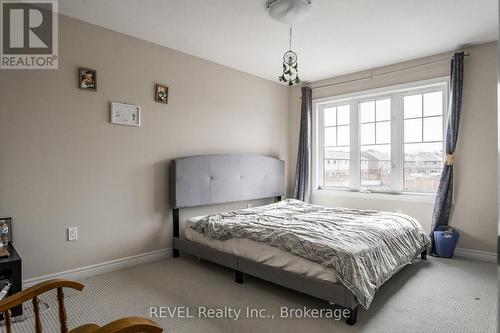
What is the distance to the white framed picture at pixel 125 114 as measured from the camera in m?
3.18

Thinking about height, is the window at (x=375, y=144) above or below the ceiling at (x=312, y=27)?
below

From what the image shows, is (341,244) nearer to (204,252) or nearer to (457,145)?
(204,252)

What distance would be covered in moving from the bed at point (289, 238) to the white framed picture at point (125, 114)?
2.10 ft

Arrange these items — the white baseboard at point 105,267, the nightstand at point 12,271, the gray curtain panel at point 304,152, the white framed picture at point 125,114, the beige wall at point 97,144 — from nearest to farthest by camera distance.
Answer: the nightstand at point 12,271 < the beige wall at point 97,144 < the white baseboard at point 105,267 < the white framed picture at point 125,114 < the gray curtain panel at point 304,152

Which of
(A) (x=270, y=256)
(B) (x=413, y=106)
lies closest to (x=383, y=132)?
(B) (x=413, y=106)

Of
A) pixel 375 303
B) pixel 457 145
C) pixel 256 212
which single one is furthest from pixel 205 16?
pixel 457 145

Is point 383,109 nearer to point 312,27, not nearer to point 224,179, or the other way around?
point 312,27

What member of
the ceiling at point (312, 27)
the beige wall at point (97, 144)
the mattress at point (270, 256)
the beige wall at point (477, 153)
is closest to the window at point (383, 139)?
the beige wall at point (477, 153)

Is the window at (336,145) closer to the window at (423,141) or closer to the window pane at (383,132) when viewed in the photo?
the window pane at (383,132)

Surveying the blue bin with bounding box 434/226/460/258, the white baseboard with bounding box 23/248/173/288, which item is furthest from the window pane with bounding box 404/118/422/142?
the white baseboard with bounding box 23/248/173/288

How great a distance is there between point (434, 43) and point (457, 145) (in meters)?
1.25

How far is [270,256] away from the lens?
8.63ft

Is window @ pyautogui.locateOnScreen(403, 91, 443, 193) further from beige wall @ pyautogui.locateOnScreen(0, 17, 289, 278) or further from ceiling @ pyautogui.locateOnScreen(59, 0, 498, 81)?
beige wall @ pyautogui.locateOnScreen(0, 17, 289, 278)

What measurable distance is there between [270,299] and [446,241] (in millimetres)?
2364
